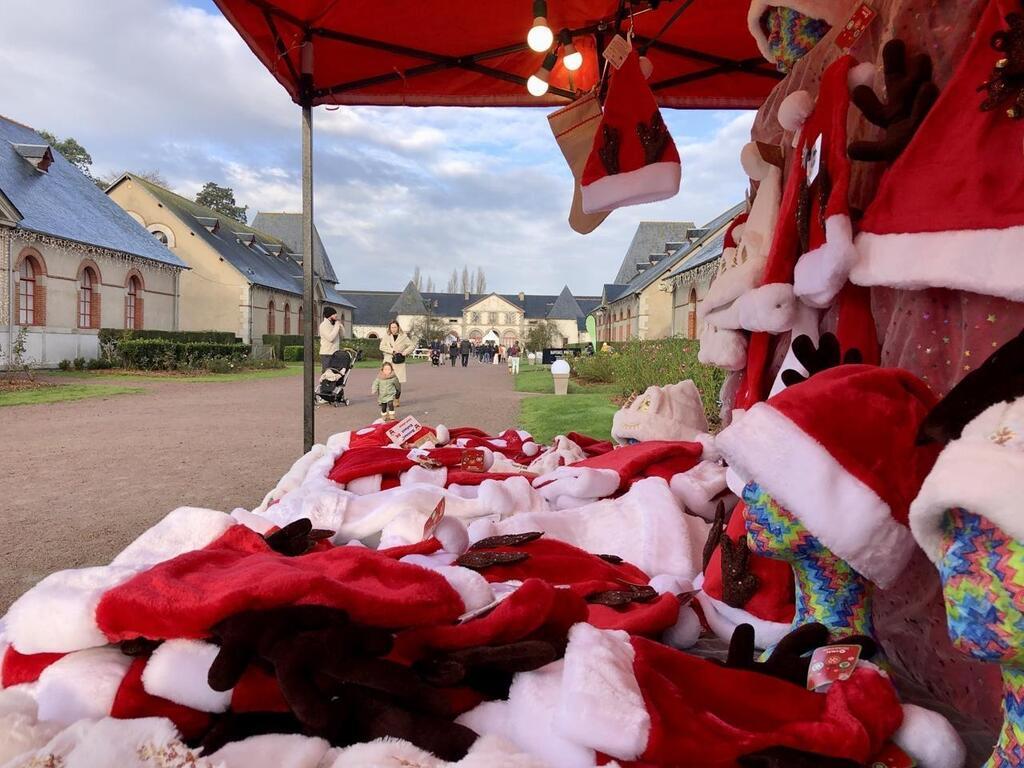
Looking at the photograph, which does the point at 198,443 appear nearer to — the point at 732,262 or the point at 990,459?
the point at 732,262

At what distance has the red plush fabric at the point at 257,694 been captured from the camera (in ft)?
3.53

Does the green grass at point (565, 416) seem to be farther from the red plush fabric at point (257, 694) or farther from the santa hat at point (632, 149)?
the red plush fabric at point (257, 694)

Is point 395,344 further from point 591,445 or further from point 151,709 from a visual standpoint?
point 151,709

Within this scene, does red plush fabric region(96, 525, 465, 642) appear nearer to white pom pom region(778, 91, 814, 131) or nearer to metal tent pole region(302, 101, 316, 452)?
white pom pom region(778, 91, 814, 131)

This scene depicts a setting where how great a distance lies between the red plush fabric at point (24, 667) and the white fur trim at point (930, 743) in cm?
151

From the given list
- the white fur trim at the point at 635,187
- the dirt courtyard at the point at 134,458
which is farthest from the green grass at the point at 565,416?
the white fur trim at the point at 635,187

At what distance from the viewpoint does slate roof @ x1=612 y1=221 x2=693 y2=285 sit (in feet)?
153

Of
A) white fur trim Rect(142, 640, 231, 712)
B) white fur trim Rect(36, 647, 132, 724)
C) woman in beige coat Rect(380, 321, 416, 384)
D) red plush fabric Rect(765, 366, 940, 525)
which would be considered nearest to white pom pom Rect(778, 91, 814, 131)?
red plush fabric Rect(765, 366, 940, 525)

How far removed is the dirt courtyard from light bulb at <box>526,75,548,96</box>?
13.2 feet

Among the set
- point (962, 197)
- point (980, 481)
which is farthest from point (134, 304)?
point (980, 481)

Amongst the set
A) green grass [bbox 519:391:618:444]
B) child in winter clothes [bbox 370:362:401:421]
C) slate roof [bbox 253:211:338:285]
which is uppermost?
slate roof [bbox 253:211:338:285]

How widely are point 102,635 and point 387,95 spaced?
5.09m

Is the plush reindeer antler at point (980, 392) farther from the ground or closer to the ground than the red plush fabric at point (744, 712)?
farther from the ground

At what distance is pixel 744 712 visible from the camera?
113cm
